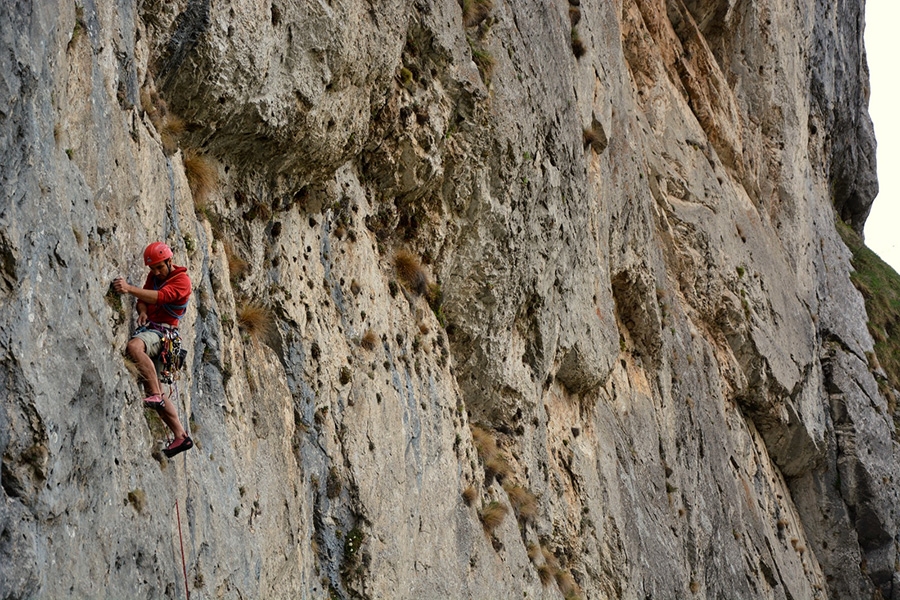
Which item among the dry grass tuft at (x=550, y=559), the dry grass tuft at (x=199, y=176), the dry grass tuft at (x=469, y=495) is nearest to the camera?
the dry grass tuft at (x=199, y=176)

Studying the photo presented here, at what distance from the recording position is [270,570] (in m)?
8.98

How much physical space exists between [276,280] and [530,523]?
20.4ft

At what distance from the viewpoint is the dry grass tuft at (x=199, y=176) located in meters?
9.43

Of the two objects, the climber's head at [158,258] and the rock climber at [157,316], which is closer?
the rock climber at [157,316]

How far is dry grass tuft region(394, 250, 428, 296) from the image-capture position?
12.9m

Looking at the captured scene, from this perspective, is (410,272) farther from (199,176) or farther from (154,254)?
(154,254)

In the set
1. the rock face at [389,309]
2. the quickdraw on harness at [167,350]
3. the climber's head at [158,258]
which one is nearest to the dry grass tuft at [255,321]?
the rock face at [389,309]

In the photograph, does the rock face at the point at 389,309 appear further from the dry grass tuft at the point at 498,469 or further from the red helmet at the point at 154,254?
the red helmet at the point at 154,254

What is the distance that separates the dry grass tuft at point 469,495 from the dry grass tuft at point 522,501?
4.25 feet

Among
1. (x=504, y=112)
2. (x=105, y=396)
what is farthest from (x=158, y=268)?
(x=504, y=112)

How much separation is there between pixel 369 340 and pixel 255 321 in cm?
194

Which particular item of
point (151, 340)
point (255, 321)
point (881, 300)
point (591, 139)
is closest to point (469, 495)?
point (255, 321)

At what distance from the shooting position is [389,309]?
40.3 feet

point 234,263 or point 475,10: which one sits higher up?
point 475,10
